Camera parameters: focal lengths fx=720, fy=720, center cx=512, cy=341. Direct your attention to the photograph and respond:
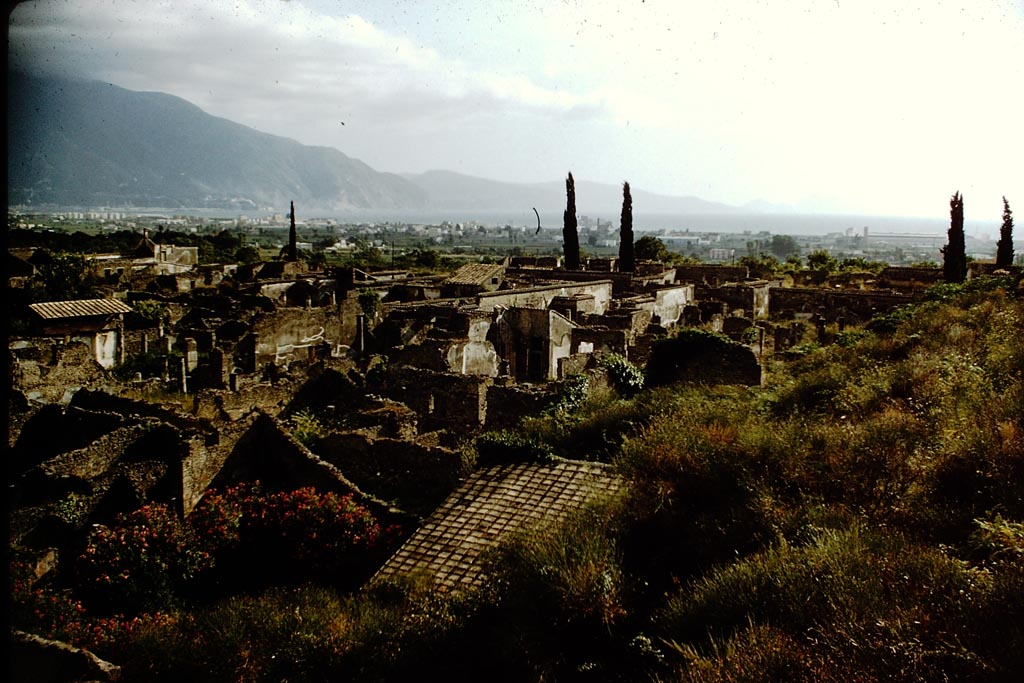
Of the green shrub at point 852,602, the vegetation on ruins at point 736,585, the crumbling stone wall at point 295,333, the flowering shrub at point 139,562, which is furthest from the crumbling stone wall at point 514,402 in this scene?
the crumbling stone wall at point 295,333

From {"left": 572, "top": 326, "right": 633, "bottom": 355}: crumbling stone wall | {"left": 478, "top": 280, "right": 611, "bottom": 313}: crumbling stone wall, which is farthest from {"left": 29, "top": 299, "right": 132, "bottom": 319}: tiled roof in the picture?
{"left": 572, "top": 326, "right": 633, "bottom": 355}: crumbling stone wall

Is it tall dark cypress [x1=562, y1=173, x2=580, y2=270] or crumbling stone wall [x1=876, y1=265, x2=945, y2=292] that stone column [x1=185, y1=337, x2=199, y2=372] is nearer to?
tall dark cypress [x1=562, y1=173, x2=580, y2=270]

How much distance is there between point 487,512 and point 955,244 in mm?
37811

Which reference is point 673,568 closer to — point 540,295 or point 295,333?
point 540,295

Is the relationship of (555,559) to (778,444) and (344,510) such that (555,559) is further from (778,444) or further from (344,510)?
(344,510)

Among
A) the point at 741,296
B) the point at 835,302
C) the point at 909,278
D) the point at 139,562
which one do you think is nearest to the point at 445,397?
the point at 139,562

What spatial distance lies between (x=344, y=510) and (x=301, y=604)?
232 cm

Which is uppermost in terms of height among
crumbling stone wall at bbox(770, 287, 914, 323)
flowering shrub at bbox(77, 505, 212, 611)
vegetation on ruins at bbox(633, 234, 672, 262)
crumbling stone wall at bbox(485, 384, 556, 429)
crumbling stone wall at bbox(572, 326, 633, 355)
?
vegetation on ruins at bbox(633, 234, 672, 262)

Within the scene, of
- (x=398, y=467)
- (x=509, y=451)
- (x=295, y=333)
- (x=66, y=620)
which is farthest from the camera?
(x=295, y=333)

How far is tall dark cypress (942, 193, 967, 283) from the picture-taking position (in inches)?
1475

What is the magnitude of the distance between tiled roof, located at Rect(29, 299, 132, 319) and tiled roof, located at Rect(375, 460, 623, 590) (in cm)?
2652

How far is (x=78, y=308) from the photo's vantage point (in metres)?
30.3

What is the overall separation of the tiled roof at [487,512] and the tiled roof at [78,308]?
26.5 m

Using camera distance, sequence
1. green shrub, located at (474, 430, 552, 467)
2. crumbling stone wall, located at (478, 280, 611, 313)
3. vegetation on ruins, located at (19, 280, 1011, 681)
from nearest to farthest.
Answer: vegetation on ruins, located at (19, 280, 1011, 681), green shrub, located at (474, 430, 552, 467), crumbling stone wall, located at (478, 280, 611, 313)
